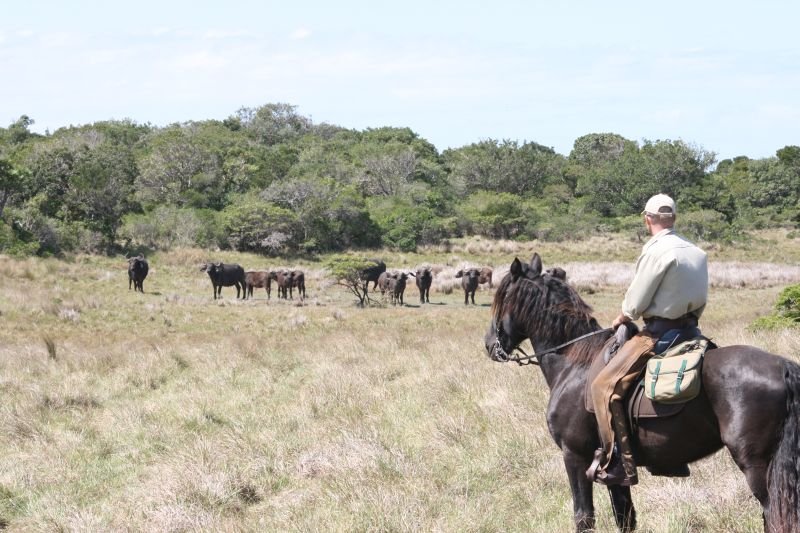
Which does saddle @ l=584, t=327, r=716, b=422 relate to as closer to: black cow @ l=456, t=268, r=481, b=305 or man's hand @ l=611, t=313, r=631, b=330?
man's hand @ l=611, t=313, r=631, b=330

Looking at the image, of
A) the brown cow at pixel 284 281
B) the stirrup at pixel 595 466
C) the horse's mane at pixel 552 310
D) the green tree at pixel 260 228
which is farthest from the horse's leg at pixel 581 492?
the green tree at pixel 260 228

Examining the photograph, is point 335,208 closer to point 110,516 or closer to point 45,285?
point 45,285

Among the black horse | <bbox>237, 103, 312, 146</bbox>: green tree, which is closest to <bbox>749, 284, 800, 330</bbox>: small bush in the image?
the black horse

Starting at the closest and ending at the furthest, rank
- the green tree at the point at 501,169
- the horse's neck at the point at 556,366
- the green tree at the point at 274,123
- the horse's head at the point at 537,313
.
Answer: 1. the horse's neck at the point at 556,366
2. the horse's head at the point at 537,313
3. the green tree at the point at 501,169
4. the green tree at the point at 274,123

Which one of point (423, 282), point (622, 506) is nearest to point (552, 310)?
point (622, 506)

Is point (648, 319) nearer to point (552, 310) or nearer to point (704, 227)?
point (552, 310)

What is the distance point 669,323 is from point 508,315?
139cm

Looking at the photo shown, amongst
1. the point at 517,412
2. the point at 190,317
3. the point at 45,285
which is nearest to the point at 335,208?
the point at 45,285

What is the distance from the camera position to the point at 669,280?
15.3ft

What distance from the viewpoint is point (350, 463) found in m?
7.16

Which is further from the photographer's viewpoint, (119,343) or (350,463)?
(119,343)

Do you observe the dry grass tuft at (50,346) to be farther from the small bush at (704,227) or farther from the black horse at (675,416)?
the small bush at (704,227)

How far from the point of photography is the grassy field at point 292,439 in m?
5.87

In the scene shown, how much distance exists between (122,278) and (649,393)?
3224 centimetres
